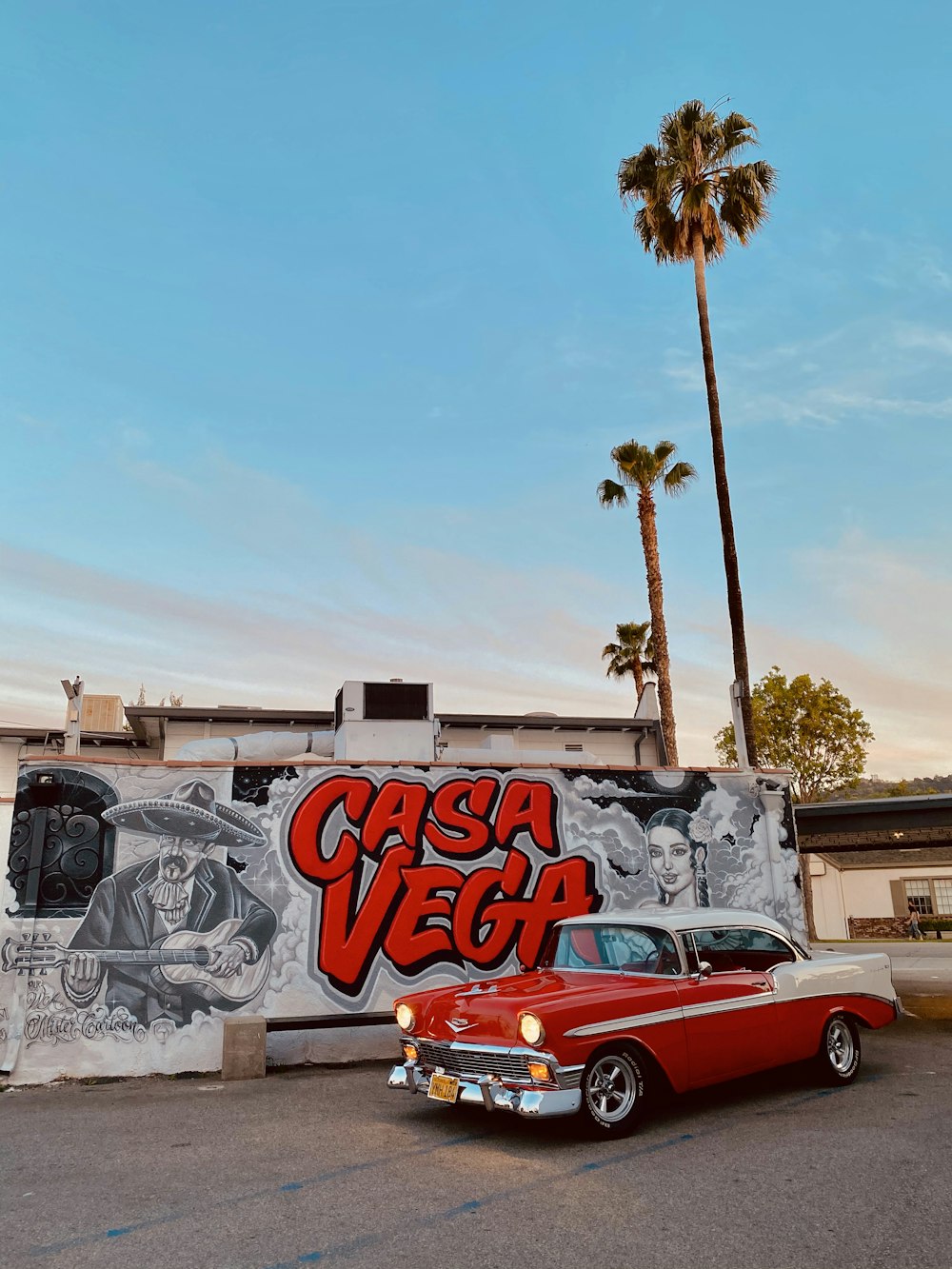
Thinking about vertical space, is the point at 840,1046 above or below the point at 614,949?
below

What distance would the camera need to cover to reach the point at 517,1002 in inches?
265

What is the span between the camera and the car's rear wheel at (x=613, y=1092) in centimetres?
659

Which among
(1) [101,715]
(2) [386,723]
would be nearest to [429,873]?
(2) [386,723]

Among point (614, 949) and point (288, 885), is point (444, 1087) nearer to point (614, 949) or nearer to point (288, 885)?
point (614, 949)

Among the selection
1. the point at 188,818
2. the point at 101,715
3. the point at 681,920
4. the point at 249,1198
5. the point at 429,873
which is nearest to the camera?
the point at 249,1198

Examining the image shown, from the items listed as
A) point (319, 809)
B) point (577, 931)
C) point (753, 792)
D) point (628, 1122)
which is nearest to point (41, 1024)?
point (319, 809)

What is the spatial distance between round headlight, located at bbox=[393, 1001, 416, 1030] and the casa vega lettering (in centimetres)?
401

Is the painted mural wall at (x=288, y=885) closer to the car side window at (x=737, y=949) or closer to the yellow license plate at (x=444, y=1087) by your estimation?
the car side window at (x=737, y=949)

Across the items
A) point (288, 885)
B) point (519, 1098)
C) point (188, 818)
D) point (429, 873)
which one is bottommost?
point (519, 1098)

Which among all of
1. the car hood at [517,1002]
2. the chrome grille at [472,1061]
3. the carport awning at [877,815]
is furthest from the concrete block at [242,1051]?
the carport awning at [877,815]

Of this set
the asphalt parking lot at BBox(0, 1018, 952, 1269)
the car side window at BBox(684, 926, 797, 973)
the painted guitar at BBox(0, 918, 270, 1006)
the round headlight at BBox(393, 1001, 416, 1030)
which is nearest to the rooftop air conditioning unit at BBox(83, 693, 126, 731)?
the painted guitar at BBox(0, 918, 270, 1006)

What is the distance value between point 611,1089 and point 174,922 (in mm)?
6072

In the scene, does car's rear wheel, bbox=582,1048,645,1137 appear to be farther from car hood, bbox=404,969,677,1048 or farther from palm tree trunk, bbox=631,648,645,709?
palm tree trunk, bbox=631,648,645,709

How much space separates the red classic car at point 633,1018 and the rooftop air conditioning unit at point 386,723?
5889 mm
